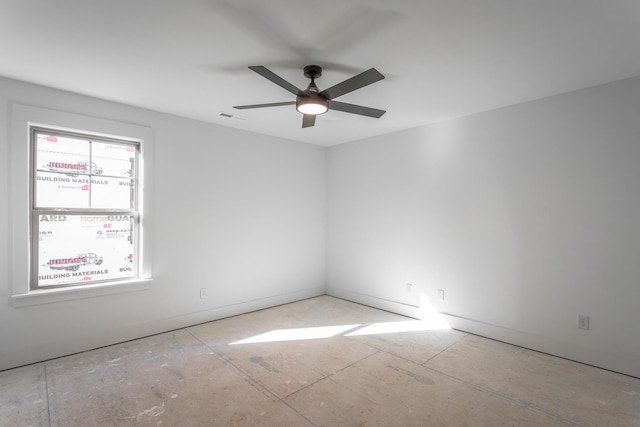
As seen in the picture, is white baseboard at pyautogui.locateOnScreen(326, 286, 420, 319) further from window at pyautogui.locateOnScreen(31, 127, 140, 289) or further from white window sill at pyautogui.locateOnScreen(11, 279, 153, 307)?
window at pyautogui.locateOnScreen(31, 127, 140, 289)

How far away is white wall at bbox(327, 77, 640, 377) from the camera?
110 inches

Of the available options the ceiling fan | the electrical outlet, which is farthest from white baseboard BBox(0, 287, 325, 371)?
the electrical outlet

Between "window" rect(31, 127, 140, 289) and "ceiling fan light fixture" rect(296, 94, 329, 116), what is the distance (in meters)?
2.29

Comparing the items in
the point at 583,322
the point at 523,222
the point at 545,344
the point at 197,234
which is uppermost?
the point at 523,222

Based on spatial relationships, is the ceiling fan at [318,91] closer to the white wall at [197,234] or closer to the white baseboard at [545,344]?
the white wall at [197,234]

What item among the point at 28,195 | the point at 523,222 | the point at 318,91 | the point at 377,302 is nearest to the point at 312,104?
the point at 318,91

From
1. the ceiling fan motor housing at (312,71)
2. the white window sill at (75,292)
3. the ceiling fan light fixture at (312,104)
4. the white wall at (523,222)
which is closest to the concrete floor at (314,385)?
the white wall at (523,222)

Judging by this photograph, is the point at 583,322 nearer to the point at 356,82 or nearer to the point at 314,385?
the point at 314,385

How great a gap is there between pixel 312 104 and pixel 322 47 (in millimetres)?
→ 403

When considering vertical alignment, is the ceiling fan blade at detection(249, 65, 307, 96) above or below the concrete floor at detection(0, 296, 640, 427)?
above

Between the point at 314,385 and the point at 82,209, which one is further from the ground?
the point at 82,209

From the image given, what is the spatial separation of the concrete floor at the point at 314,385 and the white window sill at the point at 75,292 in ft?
1.88

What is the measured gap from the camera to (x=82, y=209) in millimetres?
3215

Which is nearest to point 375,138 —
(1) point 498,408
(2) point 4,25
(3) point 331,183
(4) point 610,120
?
(3) point 331,183
